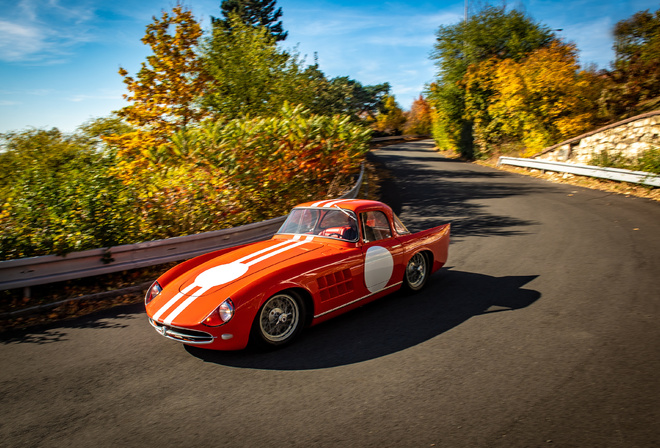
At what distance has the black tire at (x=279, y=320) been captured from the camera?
4219 millimetres

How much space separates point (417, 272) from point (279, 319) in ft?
7.99

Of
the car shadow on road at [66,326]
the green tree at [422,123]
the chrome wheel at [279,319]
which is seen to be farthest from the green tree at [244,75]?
the green tree at [422,123]

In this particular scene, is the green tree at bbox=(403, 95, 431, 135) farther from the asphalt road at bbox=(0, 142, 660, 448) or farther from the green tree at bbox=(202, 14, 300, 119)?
the asphalt road at bbox=(0, 142, 660, 448)

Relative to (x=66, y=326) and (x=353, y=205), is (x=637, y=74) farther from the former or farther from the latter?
(x=66, y=326)

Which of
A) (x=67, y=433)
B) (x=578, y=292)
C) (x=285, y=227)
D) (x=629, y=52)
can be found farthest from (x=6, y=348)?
(x=629, y=52)

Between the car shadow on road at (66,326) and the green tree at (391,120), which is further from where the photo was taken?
the green tree at (391,120)

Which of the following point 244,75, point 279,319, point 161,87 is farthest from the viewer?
point 244,75

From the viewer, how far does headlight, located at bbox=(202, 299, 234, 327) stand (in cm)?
396

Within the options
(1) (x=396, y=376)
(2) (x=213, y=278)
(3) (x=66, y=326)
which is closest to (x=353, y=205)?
(2) (x=213, y=278)

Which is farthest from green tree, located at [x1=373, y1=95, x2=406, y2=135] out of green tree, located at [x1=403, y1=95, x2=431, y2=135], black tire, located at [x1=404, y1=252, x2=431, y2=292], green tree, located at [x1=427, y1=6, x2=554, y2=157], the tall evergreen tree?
black tire, located at [x1=404, y1=252, x2=431, y2=292]

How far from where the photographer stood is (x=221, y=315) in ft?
13.1

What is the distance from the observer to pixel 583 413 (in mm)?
3076

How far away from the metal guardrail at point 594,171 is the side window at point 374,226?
10.8 metres

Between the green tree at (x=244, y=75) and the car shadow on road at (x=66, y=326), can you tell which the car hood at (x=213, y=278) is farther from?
the green tree at (x=244, y=75)
